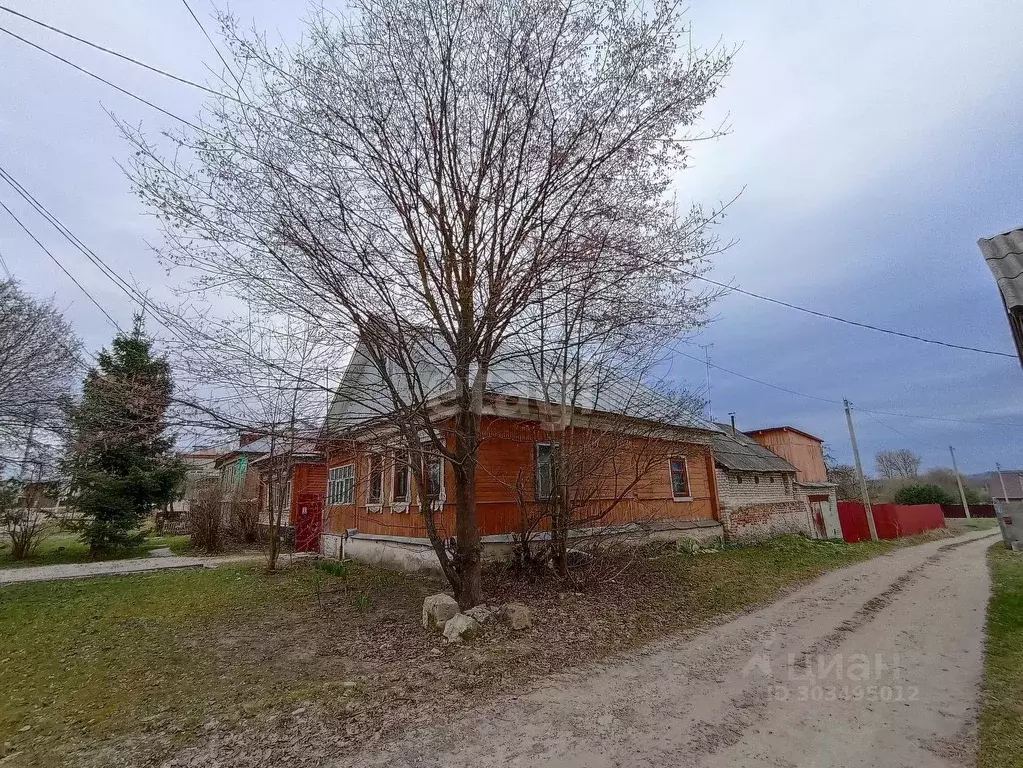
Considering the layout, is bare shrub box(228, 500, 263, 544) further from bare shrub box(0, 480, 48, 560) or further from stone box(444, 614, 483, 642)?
stone box(444, 614, 483, 642)

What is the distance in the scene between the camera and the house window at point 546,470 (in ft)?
29.3

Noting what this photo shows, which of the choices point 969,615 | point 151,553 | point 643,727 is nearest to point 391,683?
point 643,727

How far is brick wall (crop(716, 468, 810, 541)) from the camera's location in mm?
15492

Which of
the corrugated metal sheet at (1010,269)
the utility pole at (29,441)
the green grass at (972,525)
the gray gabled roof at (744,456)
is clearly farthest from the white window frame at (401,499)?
→ the green grass at (972,525)

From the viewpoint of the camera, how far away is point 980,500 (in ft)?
142

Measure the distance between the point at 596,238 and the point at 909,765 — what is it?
19.8 feet

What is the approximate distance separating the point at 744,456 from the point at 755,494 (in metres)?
1.48

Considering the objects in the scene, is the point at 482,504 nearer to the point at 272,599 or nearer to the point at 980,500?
the point at 272,599

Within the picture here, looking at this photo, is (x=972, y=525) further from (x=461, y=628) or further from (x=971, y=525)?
(x=461, y=628)

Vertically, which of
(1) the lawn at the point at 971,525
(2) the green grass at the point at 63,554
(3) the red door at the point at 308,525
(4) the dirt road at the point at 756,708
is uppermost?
(3) the red door at the point at 308,525

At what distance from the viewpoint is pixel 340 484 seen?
15023mm

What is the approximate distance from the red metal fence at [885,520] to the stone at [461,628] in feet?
56.6

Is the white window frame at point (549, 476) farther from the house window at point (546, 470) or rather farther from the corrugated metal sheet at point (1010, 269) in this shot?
the corrugated metal sheet at point (1010, 269)

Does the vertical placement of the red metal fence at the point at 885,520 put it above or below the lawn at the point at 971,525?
above
